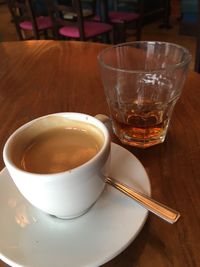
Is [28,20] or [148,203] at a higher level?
[148,203]

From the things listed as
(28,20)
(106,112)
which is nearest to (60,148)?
(106,112)

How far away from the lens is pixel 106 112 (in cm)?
58

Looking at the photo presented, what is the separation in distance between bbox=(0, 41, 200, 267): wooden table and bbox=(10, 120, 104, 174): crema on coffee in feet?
0.31

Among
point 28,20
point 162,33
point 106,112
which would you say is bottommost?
point 162,33

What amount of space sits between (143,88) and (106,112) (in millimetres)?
90

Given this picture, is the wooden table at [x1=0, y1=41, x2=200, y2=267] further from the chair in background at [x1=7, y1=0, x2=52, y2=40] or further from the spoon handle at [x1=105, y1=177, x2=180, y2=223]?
the chair in background at [x1=7, y1=0, x2=52, y2=40]


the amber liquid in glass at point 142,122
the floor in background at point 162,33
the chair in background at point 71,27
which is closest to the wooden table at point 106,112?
the amber liquid in glass at point 142,122

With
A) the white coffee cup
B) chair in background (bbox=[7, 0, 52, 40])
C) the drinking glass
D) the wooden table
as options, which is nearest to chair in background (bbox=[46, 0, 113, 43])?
chair in background (bbox=[7, 0, 52, 40])

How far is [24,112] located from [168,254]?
0.41 meters

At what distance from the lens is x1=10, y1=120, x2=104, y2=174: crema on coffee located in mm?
358

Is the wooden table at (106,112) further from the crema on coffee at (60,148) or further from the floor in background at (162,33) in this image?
the floor in background at (162,33)

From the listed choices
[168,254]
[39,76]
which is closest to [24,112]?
[39,76]

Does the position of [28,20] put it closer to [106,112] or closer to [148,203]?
[106,112]

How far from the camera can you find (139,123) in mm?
500
